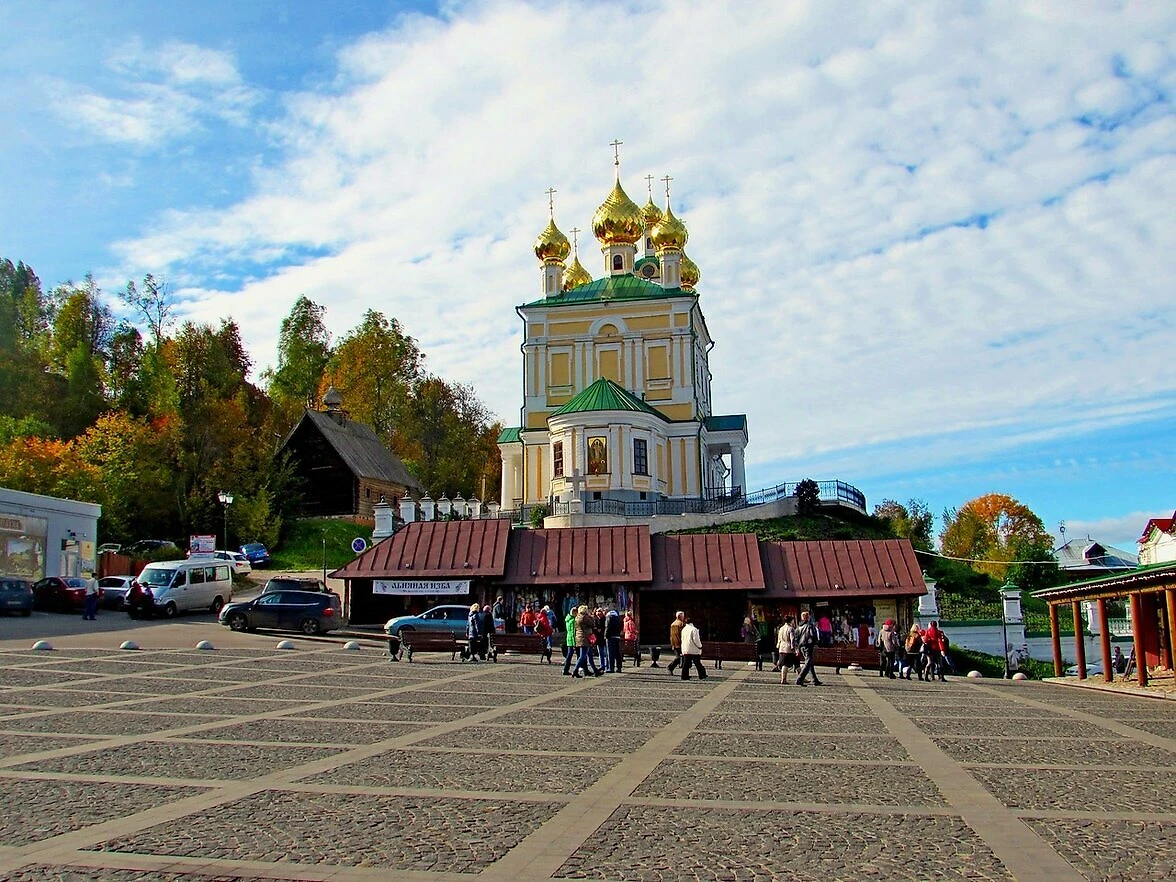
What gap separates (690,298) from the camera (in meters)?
54.5

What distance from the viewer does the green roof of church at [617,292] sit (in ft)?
180

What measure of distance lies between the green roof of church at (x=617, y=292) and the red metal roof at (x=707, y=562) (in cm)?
2403

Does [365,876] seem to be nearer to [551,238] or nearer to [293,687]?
[293,687]

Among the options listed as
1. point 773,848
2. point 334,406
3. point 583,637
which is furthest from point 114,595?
point 773,848

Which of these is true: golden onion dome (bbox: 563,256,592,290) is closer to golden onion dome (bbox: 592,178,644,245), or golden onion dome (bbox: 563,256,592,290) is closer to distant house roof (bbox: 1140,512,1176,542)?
golden onion dome (bbox: 592,178,644,245)

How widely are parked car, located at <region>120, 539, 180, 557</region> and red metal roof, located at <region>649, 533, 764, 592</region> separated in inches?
980

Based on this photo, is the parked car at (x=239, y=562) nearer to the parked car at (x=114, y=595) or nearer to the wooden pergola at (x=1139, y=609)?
the parked car at (x=114, y=595)

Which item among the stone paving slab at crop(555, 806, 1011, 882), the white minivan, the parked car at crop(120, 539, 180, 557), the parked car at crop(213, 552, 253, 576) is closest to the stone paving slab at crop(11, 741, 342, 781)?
the stone paving slab at crop(555, 806, 1011, 882)

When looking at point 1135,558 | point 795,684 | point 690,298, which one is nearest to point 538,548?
point 795,684

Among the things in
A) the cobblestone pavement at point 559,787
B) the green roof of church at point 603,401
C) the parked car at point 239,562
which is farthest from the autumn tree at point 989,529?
the cobblestone pavement at point 559,787

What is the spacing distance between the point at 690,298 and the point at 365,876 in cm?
4983

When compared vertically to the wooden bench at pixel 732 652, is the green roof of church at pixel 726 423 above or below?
above

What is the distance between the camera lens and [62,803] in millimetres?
7961

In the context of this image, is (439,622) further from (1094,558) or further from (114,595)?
(1094,558)
